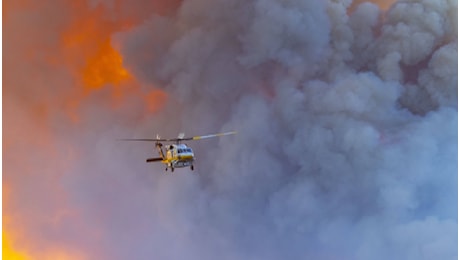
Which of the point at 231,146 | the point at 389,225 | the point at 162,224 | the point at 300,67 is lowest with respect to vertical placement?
the point at 389,225

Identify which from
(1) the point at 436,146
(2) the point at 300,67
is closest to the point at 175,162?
(2) the point at 300,67

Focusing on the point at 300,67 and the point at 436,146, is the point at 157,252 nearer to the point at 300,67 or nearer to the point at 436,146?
the point at 300,67

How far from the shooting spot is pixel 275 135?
22547 mm

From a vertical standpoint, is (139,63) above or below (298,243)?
above

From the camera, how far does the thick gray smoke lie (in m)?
21.6

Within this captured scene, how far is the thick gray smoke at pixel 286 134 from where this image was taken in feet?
71.0

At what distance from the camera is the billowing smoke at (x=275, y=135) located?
2166 centimetres

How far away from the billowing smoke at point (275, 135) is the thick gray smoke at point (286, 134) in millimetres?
37

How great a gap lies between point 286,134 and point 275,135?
0.33 metres

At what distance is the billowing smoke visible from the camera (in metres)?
21.7

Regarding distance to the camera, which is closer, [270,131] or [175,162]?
[175,162]

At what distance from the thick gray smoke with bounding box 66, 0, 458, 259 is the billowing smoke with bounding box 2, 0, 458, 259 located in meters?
0.04

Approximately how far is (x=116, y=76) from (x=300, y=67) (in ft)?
17.3

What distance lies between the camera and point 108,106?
2273 cm
